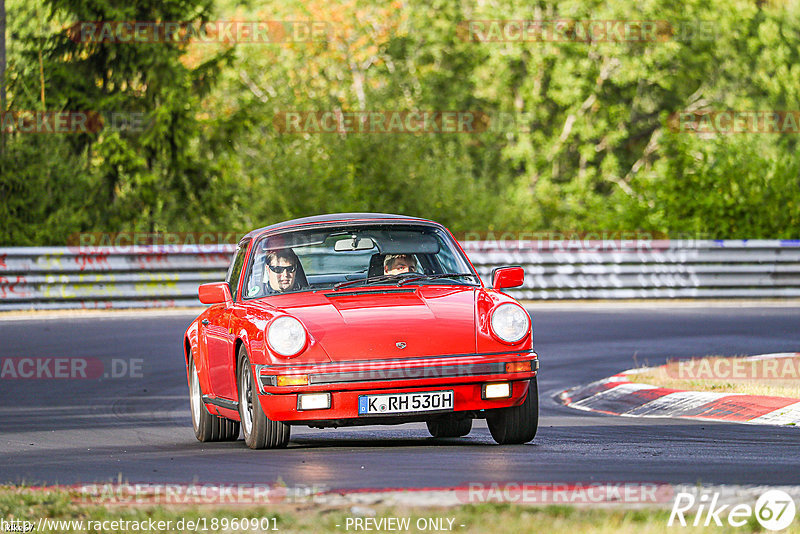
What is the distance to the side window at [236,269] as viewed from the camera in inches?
405

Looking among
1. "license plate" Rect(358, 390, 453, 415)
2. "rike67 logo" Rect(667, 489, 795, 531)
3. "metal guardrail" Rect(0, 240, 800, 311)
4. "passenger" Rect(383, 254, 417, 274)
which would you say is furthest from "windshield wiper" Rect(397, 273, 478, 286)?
"metal guardrail" Rect(0, 240, 800, 311)

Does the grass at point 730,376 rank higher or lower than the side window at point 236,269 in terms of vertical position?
lower

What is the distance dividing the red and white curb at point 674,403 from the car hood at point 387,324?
2.81 m

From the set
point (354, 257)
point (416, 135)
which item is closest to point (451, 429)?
point (354, 257)

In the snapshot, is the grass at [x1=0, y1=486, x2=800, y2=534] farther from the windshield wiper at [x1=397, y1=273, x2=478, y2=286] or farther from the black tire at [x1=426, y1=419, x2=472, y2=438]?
the black tire at [x1=426, y1=419, x2=472, y2=438]

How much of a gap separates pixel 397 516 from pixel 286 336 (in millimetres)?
3014

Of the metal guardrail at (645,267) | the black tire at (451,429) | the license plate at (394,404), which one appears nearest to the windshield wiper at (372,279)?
the license plate at (394,404)

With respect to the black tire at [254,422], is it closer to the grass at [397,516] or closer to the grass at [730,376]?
the grass at [397,516]

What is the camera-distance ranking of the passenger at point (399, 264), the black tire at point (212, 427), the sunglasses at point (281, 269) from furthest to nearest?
the black tire at point (212, 427) → the passenger at point (399, 264) → the sunglasses at point (281, 269)

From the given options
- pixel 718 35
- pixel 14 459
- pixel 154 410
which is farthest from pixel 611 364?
pixel 718 35

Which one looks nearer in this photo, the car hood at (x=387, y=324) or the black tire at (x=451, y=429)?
the car hood at (x=387, y=324)

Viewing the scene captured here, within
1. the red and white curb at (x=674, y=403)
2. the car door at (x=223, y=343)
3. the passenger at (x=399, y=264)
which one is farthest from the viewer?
the red and white curb at (x=674, y=403)

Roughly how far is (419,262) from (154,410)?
3584 millimetres

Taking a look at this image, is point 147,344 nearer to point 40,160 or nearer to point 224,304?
point 224,304
